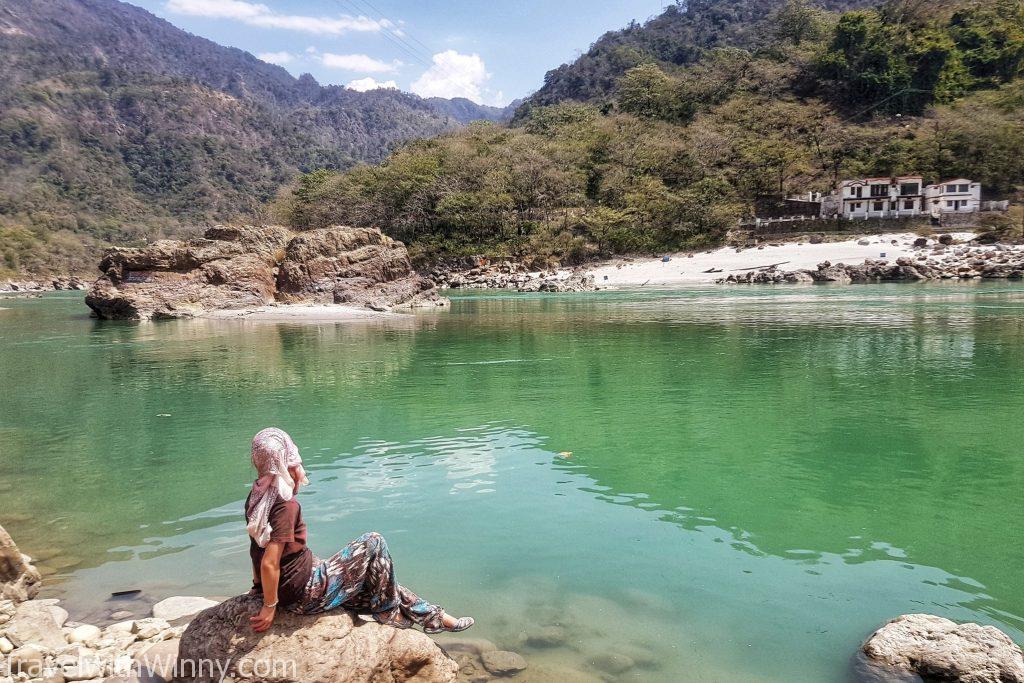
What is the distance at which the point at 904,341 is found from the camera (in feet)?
55.3

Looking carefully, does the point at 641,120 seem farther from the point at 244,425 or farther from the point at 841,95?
the point at 244,425

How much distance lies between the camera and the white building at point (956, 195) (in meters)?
57.1

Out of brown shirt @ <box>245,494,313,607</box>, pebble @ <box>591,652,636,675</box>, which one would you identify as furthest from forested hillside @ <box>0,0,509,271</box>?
pebble @ <box>591,652,636,675</box>

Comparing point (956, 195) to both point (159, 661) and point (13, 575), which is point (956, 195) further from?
point (13, 575)

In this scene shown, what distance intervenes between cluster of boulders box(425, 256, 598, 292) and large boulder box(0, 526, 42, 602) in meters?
42.5

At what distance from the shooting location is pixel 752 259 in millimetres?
52031

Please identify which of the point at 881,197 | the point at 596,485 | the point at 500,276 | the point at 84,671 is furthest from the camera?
the point at 881,197

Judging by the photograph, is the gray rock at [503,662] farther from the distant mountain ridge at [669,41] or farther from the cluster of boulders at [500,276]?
the distant mountain ridge at [669,41]

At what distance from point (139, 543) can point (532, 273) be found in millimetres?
53768

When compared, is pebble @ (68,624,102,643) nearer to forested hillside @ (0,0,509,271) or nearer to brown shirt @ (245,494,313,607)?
brown shirt @ (245,494,313,607)

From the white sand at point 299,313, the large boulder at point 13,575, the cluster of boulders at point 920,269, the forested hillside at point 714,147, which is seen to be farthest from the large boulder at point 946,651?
the forested hillside at point 714,147

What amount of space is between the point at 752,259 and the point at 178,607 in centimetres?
5279

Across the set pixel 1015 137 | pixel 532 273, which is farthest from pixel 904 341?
pixel 1015 137

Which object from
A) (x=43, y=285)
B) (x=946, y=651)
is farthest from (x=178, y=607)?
(x=43, y=285)
